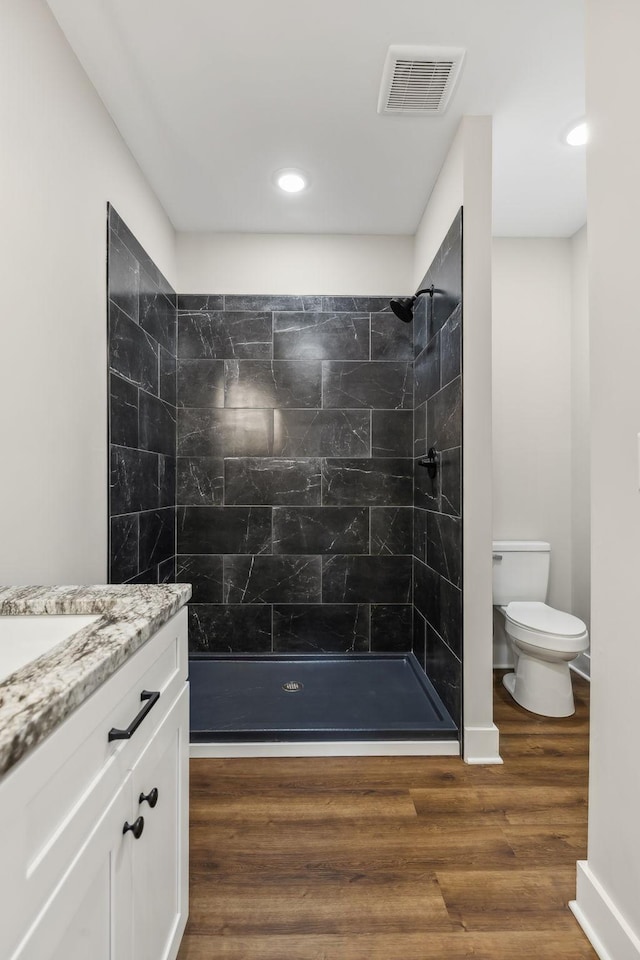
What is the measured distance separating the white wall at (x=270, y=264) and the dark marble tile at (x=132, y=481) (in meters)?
1.24

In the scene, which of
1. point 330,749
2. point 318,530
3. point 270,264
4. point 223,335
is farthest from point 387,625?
point 270,264

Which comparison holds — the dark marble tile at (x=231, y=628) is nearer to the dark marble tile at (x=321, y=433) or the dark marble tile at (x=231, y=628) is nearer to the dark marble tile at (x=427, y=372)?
the dark marble tile at (x=321, y=433)

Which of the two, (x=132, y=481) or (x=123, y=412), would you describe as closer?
(x=123, y=412)

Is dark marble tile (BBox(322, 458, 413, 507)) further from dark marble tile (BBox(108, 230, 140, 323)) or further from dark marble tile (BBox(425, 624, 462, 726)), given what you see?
dark marble tile (BBox(108, 230, 140, 323))

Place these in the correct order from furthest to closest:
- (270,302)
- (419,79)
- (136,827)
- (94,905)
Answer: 1. (270,302)
2. (419,79)
3. (136,827)
4. (94,905)

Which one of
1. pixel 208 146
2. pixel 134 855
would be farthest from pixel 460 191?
pixel 134 855

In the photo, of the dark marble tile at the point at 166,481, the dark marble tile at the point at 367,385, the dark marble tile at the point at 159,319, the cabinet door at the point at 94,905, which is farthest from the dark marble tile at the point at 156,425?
the cabinet door at the point at 94,905

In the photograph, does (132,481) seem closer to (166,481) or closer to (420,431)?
(166,481)

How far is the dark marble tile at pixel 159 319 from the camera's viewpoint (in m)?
2.57

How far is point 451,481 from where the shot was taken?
7.59ft

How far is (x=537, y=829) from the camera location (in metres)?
1.74

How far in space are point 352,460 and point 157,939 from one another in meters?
2.45

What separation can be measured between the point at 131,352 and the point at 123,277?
0.33 m

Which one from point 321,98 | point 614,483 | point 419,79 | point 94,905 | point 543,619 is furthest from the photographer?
point 543,619
